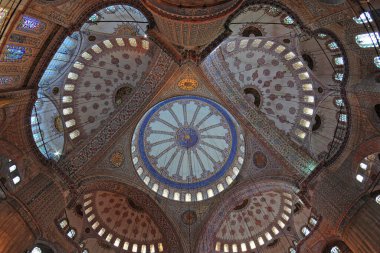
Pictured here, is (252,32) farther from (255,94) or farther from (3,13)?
(3,13)

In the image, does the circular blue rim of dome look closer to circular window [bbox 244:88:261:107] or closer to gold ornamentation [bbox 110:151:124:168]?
circular window [bbox 244:88:261:107]

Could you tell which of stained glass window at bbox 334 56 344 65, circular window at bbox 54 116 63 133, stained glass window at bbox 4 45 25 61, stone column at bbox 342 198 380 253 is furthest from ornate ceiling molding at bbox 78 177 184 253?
stained glass window at bbox 334 56 344 65

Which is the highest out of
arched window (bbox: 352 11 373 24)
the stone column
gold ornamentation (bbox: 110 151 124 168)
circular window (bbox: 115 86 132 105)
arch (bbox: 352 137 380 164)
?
circular window (bbox: 115 86 132 105)

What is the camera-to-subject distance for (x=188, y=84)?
14.4 meters

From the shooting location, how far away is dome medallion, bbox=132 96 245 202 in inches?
653

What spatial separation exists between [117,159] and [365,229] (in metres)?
10.9

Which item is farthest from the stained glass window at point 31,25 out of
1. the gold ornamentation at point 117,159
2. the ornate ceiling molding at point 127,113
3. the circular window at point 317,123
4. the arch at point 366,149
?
the circular window at point 317,123

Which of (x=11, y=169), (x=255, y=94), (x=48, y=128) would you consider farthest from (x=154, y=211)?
(x=255, y=94)

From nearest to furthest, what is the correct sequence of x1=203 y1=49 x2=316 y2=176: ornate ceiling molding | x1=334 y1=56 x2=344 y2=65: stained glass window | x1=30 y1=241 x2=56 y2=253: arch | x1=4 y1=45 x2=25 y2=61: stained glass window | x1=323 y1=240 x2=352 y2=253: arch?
x1=4 y1=45 x2=25 y2=61: stained glass window
x1=323 y1=240 x2=352 y2=253: arch
x1=30 y1=241 x2=56 y2=253: arch
x1=334 y1=56 x2=344 y2=65: stained glass window
x1=203 y1=49 x2=316 y2=176: ornate ceiling molding

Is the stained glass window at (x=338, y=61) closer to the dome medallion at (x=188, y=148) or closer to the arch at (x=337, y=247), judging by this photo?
the dome medallion at (x=188, y=148)

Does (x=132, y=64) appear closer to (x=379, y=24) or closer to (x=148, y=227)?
(x=148, y=227)

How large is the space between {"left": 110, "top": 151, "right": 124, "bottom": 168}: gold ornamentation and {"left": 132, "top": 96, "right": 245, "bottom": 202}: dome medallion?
138 cm

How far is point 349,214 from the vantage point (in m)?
9.54

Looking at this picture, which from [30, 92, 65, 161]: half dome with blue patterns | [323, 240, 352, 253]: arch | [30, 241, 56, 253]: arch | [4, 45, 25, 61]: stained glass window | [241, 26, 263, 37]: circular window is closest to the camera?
[4, 45, 25, 61]: stained glass window
